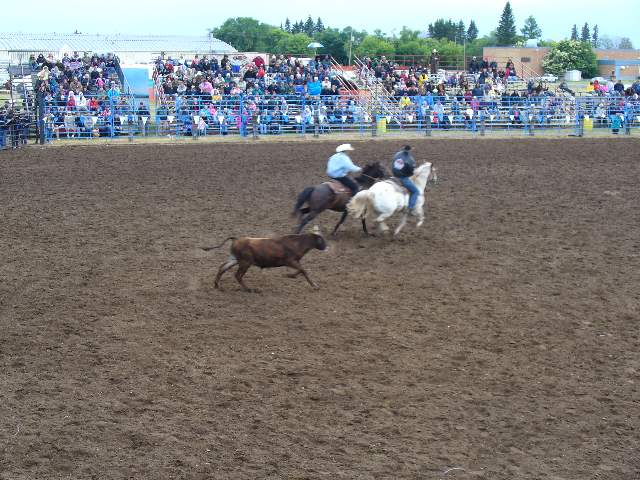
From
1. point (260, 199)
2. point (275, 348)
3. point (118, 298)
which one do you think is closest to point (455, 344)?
point (275, 348)

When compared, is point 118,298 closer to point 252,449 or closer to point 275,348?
point 275,348

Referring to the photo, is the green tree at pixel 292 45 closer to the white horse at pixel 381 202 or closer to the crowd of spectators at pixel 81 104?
the crowd of spectators at pixel 81 104

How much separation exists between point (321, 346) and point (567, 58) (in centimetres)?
6061

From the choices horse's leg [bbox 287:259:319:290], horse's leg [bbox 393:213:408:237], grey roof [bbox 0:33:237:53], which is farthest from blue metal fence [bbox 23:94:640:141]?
grey roof [bbox 0:33:237:53]

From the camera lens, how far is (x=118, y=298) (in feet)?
33.6

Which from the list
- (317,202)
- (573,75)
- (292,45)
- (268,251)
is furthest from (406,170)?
(292,45)

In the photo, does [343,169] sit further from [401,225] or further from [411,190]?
[401,225]

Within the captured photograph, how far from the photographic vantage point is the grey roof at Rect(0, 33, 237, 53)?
60.0m

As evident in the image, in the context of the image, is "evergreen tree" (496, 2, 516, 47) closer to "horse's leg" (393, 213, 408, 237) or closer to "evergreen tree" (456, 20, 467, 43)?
"evergreen tree" (456, 20, 467, 43)

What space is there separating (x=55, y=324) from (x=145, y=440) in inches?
127

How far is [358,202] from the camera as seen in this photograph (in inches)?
511

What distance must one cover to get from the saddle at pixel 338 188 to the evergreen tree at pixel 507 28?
8945cm

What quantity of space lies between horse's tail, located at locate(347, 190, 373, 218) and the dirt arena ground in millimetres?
562

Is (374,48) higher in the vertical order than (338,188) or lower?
higher
